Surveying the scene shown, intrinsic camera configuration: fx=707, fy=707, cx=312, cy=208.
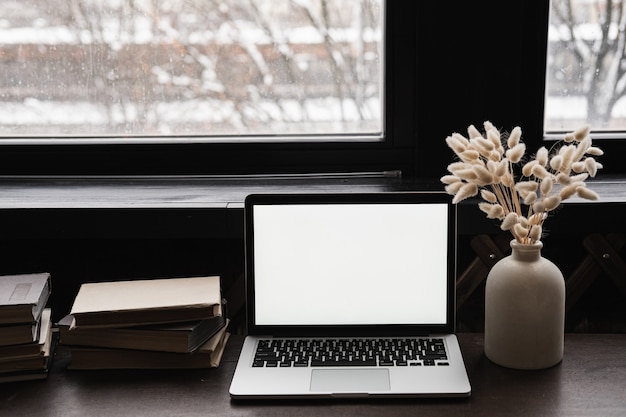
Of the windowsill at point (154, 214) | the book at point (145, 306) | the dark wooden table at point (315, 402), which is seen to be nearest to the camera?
the dark wooden table at point (315, 402)

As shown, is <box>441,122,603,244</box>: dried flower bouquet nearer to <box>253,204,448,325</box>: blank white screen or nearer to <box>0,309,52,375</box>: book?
<box>253,204,448,325</box>: blank white screen

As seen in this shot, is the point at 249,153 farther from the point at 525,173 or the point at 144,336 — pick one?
the point at 525,173

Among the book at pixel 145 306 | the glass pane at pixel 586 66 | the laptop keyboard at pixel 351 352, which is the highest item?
the glass pane at pixel 586 66

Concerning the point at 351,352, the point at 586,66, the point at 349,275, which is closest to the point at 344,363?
the point at 351,352

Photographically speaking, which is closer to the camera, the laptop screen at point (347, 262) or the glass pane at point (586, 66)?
the laptop screen at point (347, 262)

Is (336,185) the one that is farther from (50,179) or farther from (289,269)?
(50,179)

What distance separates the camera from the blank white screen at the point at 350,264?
1259 millimetres

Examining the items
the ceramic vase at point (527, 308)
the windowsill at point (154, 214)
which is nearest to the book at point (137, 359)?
the windowsill at point (154, 214)

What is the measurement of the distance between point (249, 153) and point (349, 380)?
2.18 feet

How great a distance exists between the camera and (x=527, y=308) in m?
1.17

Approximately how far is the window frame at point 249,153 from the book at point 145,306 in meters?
0.45

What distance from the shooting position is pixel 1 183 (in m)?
1.62

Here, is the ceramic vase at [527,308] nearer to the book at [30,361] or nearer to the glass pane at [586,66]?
the glass pane at [586,66]

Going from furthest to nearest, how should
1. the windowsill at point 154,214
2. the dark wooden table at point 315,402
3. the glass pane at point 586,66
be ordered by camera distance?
1. the glass pane at point 586,66
2. the windowsill at point 154,214
3. the dark wooden table at point 315,402
